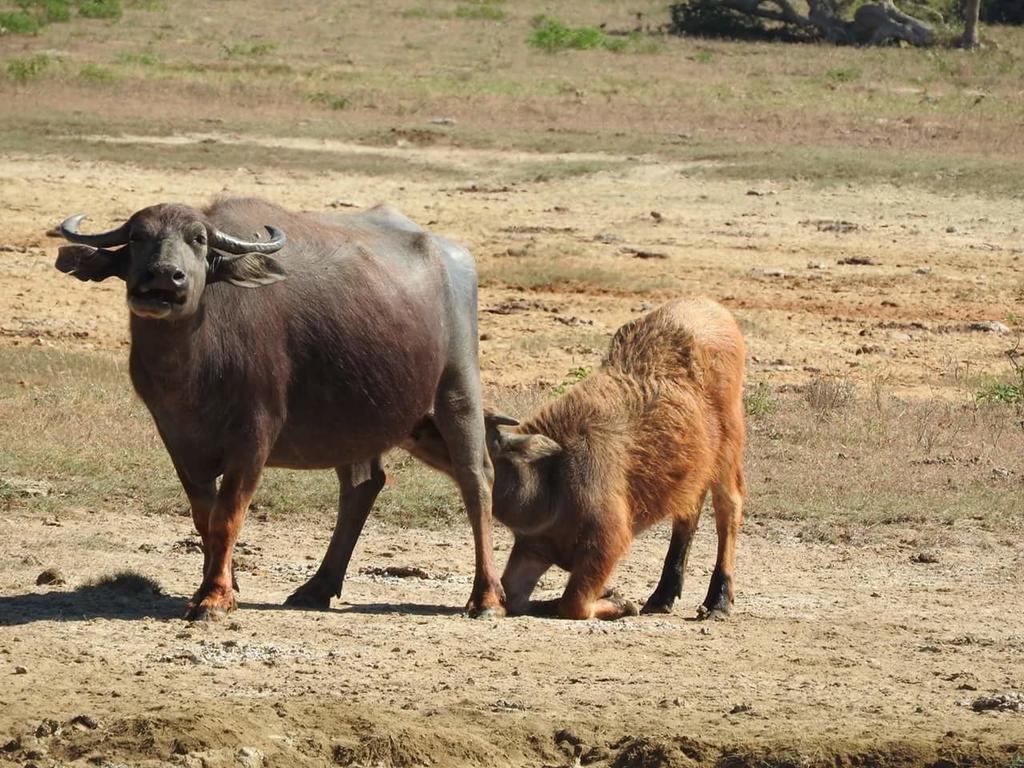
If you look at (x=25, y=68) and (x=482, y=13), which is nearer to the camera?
(x=25, y=68)

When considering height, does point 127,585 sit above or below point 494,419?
below

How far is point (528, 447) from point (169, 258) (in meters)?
2.30

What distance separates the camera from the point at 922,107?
29672mm

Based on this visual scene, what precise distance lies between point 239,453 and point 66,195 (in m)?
13.1

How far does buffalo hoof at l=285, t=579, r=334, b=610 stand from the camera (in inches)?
338

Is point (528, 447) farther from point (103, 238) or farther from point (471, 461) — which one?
point (103, 238)

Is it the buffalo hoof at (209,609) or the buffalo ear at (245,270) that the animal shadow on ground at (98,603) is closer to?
the buffalo hoof at (209,609)

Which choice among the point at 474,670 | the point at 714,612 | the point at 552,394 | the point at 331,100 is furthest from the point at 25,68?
the point at 474,670

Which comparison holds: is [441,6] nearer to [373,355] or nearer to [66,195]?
[66,195]

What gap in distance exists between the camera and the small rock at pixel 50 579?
28.1ft

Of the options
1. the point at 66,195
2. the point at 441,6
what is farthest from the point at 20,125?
the point at 441,6

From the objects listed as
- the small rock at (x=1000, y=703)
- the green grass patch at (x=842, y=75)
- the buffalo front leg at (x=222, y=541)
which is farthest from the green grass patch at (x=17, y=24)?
the small rock at (x=1000, y=703)

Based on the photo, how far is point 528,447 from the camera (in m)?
8.88

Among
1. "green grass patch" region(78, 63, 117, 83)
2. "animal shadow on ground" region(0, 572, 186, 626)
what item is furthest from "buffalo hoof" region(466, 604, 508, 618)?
"green grass patch" region(78, 63, 117, 83)
